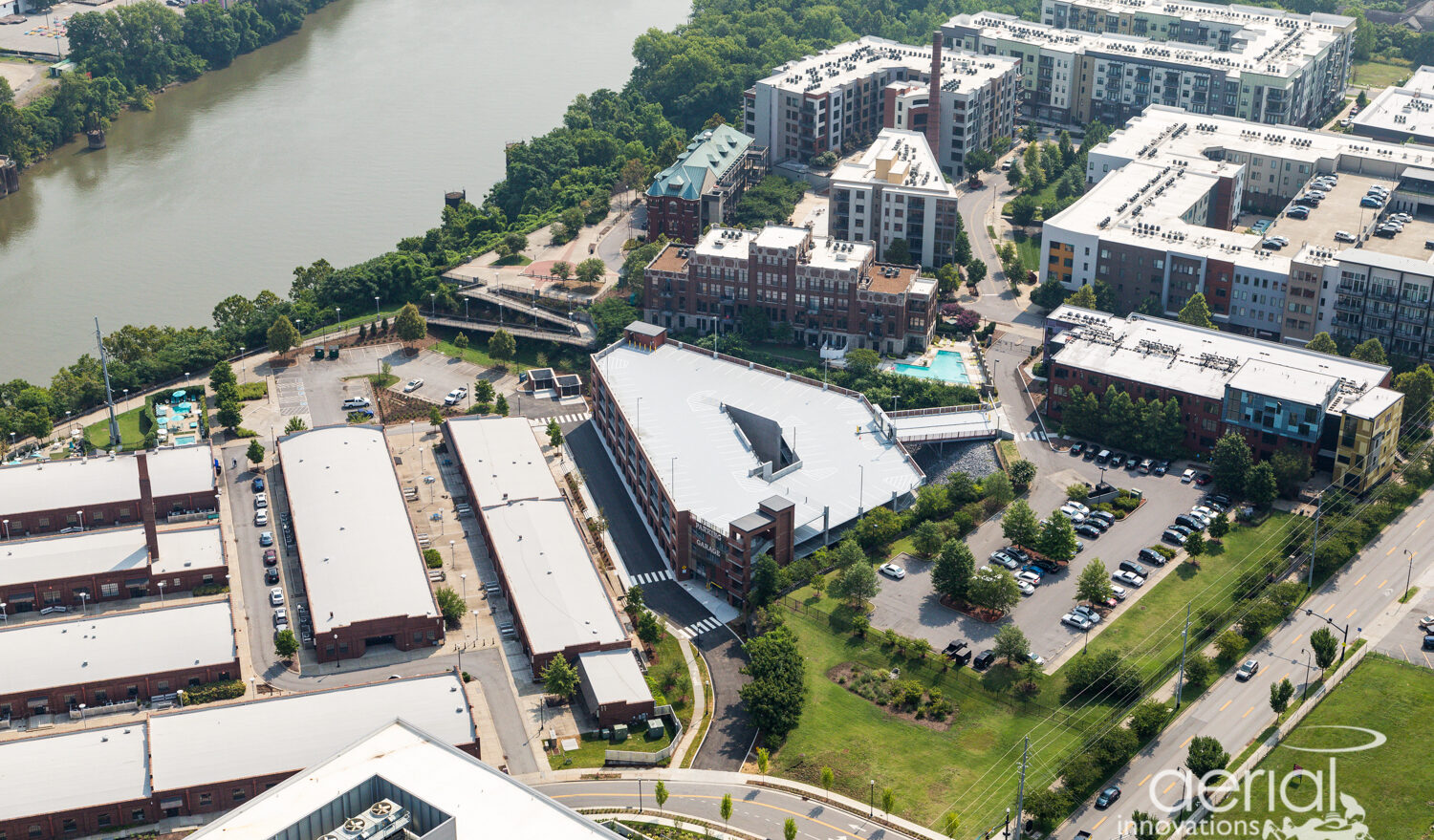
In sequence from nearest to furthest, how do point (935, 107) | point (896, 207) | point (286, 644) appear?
point (286, 644) < point (896, 207) < point (935, 107)

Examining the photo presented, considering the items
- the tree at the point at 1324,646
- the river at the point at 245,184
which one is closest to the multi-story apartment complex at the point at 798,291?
the river at the point at 245,184

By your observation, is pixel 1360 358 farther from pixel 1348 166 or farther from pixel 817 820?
pixel 817 820

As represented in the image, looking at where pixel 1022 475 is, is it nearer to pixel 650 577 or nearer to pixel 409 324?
pixel 650 577

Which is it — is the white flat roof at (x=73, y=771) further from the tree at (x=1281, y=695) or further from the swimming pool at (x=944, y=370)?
the swimming pool at (x=944, y=370)

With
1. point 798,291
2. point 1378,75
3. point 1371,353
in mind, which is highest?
point 798,291

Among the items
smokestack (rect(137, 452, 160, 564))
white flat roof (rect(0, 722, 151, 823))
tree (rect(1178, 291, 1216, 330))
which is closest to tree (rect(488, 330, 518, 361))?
smokestack (rect(137, 452, 160, 564))

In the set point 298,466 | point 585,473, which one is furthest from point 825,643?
point 298,466

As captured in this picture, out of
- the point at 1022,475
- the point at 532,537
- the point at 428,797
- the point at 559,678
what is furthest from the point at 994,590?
the point at 428,797
